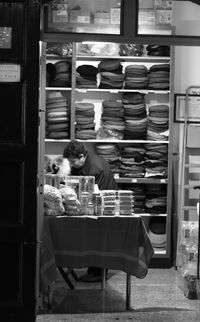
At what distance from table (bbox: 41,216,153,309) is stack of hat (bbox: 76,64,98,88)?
2.86 m

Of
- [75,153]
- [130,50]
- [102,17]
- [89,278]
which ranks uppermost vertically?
[102,17]

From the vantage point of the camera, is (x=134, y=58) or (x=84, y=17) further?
(x=134, y=58)

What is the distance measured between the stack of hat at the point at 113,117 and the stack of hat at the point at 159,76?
1.63ft

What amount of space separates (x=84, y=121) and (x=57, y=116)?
340mm

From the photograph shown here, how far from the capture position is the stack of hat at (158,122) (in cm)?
902

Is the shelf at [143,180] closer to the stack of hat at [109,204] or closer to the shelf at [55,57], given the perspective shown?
the shelf at [55,57]

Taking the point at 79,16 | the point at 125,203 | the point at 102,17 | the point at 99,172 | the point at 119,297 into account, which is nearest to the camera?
the point at 102,17

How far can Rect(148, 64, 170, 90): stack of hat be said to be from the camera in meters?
8.98

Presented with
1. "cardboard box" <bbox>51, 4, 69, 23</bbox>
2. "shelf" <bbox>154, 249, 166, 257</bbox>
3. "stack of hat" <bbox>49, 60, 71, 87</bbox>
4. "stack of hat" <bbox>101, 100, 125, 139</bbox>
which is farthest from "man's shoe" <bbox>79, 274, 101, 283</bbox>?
"cardboard box" <bbox>51, 4, 69, 23</bbox>

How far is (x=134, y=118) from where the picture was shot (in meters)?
9.08

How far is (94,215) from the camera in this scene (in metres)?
6.64

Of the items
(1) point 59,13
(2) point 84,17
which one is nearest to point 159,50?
(2) point 84,17

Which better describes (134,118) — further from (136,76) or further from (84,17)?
(84,17)

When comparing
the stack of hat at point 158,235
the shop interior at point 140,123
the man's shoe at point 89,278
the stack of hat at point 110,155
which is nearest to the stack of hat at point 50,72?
the shop interior at point 140,123
